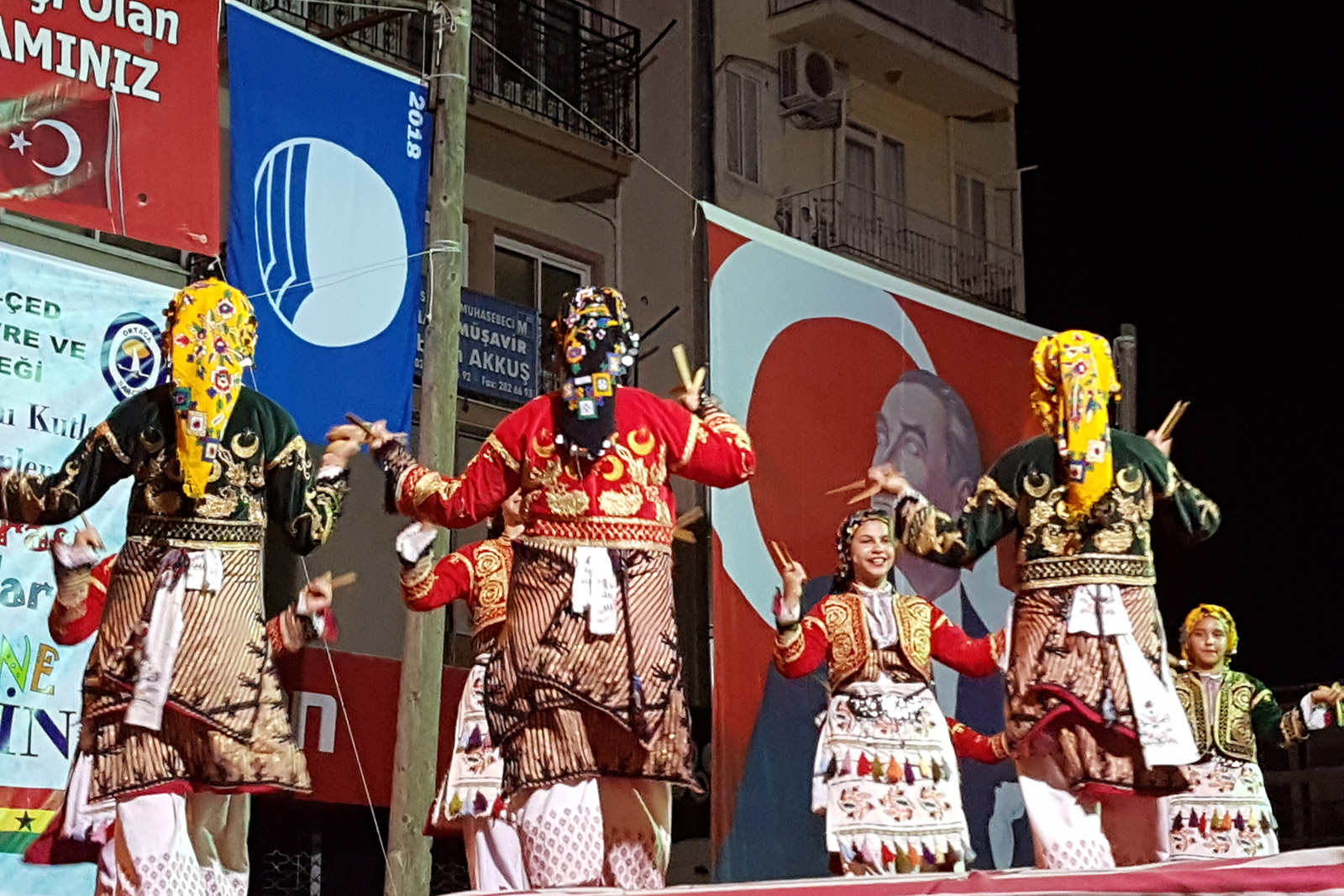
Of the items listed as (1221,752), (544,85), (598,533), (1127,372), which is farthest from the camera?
(544,85)

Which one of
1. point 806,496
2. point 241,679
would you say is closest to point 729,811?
point 806,496

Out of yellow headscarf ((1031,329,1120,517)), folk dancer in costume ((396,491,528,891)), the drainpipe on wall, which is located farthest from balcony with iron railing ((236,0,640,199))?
yellow headscarf ((1031,329,1120,517))

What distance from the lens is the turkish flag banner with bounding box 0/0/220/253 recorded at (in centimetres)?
768

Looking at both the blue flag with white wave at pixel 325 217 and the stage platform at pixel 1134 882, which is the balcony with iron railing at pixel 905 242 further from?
the stage platform at pixel 1134 882

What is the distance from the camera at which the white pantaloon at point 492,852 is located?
6.99 m

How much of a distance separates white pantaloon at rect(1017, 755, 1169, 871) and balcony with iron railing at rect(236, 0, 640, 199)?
28.0 feet

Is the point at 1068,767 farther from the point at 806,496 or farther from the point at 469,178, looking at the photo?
the point at 469,178

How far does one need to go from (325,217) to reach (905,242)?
8804mm

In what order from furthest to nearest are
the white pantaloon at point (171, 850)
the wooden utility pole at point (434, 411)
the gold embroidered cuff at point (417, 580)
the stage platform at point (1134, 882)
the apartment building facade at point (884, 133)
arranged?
the apartment building facade at point (884, 133) → the wooden utility pole at point (434, 411) → the gold embroidered cuff at point (417, 580) → the white pantaloon at point (171, 850) → the stage platform at point (1134, 882)

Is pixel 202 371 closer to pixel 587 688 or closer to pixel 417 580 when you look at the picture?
pixel 417 580

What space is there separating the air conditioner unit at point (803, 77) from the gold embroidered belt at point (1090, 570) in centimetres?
1052

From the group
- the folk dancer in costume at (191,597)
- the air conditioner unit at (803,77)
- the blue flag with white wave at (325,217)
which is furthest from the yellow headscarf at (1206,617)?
the air conditioner unit at (803,77)

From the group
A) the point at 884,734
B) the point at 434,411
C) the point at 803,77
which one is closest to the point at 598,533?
the point at 884,734

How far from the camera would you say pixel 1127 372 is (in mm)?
11359
